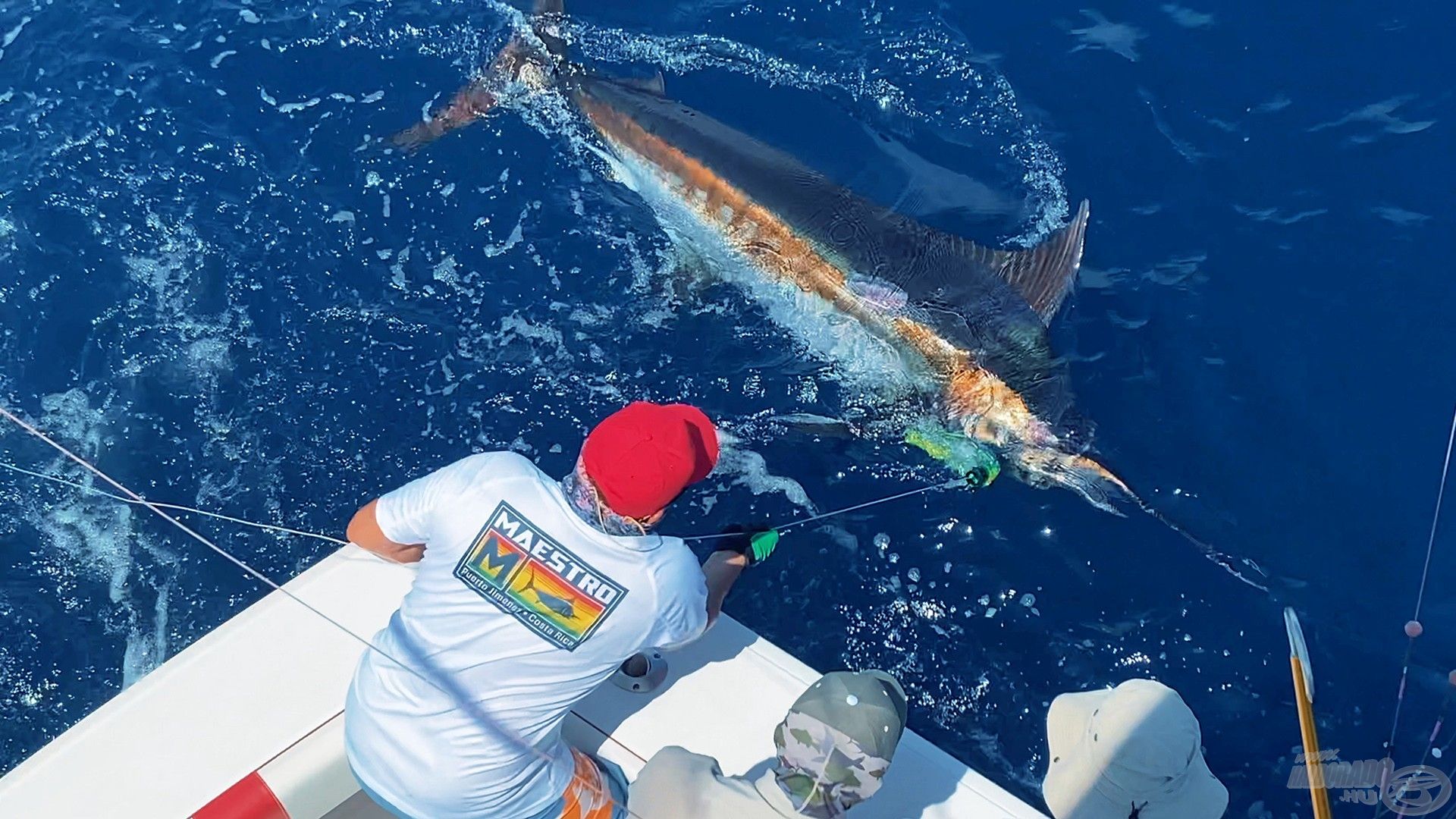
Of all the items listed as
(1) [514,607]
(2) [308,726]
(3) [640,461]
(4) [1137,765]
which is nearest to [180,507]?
(2) [308,726]

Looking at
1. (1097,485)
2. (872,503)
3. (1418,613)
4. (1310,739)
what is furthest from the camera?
(872,503)

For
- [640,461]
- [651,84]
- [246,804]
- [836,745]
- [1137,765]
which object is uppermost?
[651,84]

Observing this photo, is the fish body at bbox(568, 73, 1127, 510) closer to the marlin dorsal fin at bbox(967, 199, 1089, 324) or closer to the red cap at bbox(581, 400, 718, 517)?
the marlin dorsal fin at bbox(967, 199, 1089, 324)

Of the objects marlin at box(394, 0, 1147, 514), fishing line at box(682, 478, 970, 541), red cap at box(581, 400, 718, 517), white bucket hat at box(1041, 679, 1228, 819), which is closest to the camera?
red cap at box(581, 400, 718, 517)

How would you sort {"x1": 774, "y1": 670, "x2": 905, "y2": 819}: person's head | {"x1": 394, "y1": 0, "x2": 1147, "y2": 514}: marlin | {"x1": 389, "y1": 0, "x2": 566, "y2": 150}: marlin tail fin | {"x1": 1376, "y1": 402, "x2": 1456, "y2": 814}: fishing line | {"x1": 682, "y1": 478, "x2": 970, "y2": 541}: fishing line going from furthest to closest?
1. {"x1": 389, "y1": 0, "x2": 566, "y2": 150}: marlin tail fin
2. {"x1": 394, "y1": 0, "x2": 1147, "y2": 514}: marlin
3. {"x1": 682, "y1": 478, "x2": 970, "y2": 541}: fishing line
4. {"x1": 1376, "y1": 402, "x2": 1456, "y2": 814}: fishing line
5. {"x1": 774, "y1": 670, "x2": 905, "y2": 819}: person's head

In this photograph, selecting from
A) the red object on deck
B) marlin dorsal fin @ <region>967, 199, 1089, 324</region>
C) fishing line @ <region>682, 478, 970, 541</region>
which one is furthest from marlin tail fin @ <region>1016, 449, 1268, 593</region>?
the red object on deck

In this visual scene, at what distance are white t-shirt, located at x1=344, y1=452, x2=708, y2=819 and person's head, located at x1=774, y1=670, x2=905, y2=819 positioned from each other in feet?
1.51

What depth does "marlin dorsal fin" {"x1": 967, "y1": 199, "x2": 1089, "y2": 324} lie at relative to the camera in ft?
15.2

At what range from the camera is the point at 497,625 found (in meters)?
2.25

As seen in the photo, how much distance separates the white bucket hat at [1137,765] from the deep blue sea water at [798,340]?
1075 mm

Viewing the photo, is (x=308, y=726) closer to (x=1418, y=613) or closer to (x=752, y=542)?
(x=752, y=542)

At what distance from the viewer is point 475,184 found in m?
5.19

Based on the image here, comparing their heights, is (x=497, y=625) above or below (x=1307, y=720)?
above

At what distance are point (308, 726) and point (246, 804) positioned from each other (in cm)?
24
